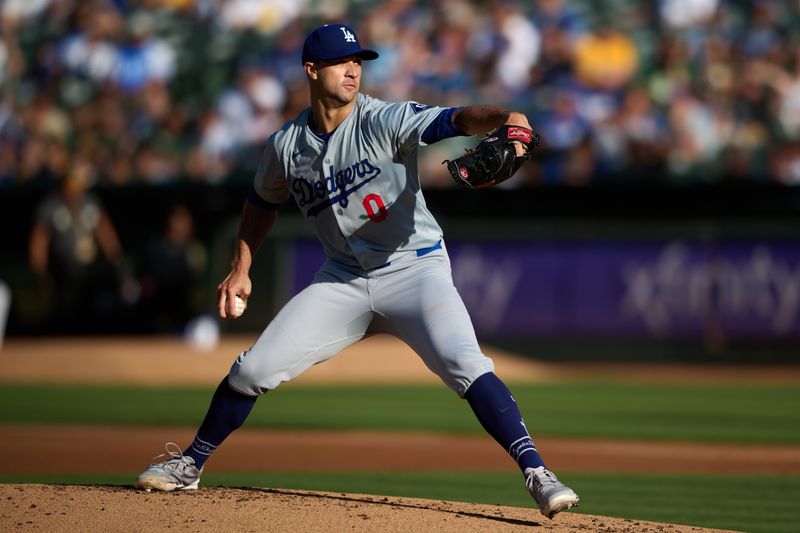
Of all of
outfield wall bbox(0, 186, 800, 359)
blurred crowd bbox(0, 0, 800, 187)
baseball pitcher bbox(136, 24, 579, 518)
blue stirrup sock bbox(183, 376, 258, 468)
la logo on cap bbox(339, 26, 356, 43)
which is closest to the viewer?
baseball pitcher bbox(136, 24, 579, 518)

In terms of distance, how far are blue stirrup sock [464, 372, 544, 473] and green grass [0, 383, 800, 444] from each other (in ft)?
15.2

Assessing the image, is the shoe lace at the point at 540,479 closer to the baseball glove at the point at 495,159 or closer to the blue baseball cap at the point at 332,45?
the baseball glove at the point at 495,159

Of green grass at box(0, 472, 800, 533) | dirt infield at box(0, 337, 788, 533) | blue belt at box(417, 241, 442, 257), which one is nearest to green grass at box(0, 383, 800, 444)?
dirt infield at box(0, 337, 788, 533)

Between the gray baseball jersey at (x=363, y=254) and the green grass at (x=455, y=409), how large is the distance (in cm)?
458

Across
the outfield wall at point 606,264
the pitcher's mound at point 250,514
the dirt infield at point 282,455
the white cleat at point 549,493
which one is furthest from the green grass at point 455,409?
the white cleat at point 549,493

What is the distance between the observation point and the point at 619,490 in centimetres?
660

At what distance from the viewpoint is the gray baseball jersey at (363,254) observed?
190 inches

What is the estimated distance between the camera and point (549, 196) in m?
14.3

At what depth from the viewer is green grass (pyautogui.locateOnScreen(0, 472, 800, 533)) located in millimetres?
5633

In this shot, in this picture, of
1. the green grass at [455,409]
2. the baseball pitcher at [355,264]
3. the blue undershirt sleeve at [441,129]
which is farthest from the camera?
the green grass at [455,409]

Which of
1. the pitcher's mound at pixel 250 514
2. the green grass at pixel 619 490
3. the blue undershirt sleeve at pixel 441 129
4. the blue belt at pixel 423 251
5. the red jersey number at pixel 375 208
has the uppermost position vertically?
the blue undershirt sleeve at pixel 441 129

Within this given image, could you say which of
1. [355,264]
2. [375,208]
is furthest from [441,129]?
[355,264]

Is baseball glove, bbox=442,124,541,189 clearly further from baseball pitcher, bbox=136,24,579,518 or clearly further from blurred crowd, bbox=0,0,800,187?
blurred crowd, bbox=0,0,800,187

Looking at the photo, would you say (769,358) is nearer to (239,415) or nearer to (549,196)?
(549,196)
